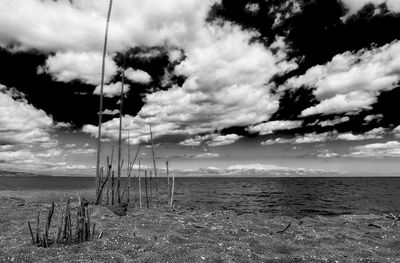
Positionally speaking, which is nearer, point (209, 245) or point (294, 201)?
point (209, 245)

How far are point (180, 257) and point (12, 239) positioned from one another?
6.81 m

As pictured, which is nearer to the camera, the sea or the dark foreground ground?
the dark foreground ground

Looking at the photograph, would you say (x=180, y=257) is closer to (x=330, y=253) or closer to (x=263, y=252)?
(x=263, y=252)

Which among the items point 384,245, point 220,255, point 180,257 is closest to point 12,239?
point 180,257

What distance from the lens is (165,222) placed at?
52.6 ft

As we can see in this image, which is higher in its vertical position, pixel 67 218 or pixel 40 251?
pixel 67 218

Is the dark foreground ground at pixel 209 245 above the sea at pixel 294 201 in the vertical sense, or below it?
above

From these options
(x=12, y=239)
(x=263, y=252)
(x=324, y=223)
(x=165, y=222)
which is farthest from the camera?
(x=324, y=223)

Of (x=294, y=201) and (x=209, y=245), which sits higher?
(x=209, y=245)

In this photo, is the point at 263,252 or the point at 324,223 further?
the point at 324,223

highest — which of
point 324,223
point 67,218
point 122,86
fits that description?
point 122,86

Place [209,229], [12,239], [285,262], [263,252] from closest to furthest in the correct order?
1. [285,262]
2. [263,252]
3. [12,239]
4. [209,229]

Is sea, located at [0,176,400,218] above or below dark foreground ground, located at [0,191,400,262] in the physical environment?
below

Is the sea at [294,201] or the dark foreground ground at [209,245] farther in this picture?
the sea at [294,201]
